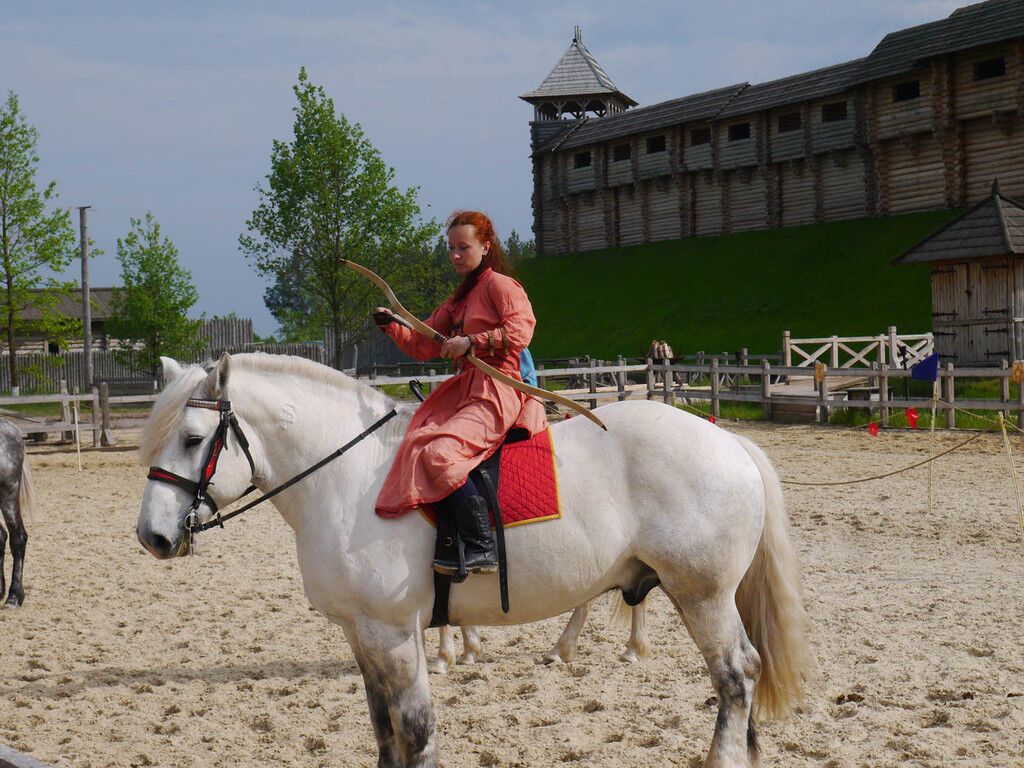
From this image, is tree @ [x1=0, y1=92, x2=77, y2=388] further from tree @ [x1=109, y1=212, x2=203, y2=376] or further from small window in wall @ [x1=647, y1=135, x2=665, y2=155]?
small window in wall @ [x1=647, y1=135, x2=665, y2=155]

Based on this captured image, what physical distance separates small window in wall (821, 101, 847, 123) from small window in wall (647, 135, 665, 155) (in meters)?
8.78

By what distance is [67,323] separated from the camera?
28.9 m

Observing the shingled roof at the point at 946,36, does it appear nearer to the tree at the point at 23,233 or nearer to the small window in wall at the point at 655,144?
the small window in wall at the point at 655,144

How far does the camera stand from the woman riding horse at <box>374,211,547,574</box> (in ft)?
11.9

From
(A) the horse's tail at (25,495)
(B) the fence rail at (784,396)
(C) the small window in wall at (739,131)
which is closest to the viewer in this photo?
(A) the horse's tail at (25,495)

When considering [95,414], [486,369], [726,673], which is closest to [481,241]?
[486,369]

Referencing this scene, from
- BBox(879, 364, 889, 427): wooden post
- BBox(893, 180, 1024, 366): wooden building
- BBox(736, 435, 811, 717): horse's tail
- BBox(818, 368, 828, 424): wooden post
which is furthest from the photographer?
BBox(893, 180, 1024, 366): wooden building

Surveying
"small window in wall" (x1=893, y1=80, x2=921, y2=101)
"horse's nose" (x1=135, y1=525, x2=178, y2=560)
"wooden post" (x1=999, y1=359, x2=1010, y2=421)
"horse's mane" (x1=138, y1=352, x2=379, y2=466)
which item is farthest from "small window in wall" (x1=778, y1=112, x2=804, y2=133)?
"horse's nose" (x1=135, y1=525, x2=178, y2=560)

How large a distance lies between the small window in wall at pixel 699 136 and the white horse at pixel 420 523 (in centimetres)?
4310

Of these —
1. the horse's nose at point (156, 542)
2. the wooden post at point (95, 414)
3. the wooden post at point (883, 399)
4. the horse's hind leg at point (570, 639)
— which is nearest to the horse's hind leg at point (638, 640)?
the horse's hind leg at point (570, 639)

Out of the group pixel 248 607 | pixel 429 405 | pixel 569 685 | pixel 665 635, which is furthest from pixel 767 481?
pixel 248 607

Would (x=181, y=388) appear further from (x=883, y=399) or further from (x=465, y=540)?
(x=883, y=399)

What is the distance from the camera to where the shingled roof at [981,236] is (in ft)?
71.5

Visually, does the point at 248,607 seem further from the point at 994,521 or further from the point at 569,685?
the point at 994,521
